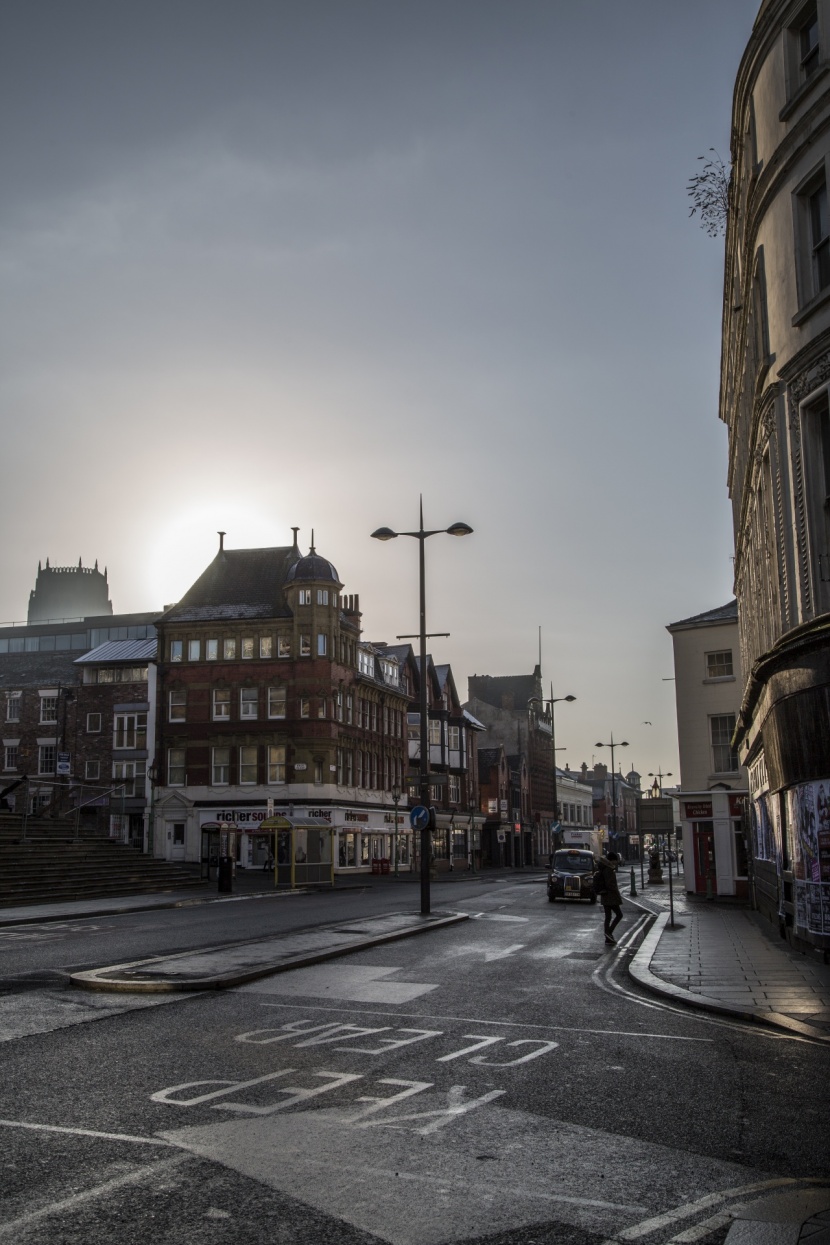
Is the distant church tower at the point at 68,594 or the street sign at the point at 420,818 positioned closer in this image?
the street sign at the point at 420,818

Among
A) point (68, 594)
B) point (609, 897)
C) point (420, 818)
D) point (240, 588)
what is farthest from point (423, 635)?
point (68, 594)

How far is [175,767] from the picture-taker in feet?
205

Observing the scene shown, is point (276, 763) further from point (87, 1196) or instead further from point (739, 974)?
point (87, 1196)

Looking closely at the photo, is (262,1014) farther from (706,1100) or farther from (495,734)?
(495,734)

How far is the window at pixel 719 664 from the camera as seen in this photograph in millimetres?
38312

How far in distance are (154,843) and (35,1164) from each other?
2277 inches

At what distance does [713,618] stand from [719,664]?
5.60ft

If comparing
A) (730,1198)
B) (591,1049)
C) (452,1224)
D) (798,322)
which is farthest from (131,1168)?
(798,322)

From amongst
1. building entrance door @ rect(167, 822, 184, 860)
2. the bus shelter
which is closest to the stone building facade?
the bus shelter

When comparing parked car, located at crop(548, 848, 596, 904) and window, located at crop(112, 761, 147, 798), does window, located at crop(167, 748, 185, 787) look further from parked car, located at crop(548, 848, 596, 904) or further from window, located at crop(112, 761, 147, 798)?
parked car, located at crop(548, 848, 596, 904)

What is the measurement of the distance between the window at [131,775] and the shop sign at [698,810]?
114 feet

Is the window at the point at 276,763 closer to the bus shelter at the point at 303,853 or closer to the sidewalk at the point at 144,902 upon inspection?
the sidewalk at the point at 144,902

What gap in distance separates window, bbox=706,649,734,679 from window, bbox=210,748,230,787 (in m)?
32.6

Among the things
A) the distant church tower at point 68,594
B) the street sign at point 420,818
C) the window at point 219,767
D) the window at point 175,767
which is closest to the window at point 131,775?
the window at point 175,767
